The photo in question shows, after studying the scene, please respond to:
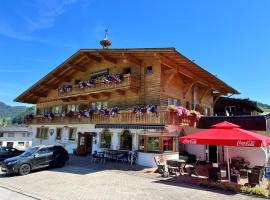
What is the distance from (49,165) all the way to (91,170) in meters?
3.50

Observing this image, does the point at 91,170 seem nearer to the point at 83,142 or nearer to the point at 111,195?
the point at 111,195

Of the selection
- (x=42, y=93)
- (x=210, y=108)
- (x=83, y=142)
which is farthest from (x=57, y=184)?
(x=42, y=93)

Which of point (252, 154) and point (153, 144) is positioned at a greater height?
point (153, 144)

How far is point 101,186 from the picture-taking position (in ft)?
39.8

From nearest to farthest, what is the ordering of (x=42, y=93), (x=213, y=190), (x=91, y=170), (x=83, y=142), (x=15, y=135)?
(x=213, y=190), (x=91, y=170), (x=83, y=142), (x=42, y=93), (x=15, y=135)

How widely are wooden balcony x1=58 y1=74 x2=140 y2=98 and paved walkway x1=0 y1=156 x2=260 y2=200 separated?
709cm

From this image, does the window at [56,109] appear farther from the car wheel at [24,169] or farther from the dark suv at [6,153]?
the car wheel at [24,169]

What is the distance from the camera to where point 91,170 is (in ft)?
53.9

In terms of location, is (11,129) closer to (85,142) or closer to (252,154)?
(85,142)

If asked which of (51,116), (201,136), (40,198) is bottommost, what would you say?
(40,198)

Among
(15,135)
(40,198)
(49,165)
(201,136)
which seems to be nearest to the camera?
(40,198)

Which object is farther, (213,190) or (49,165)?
(49,165)

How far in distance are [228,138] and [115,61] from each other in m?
14.7

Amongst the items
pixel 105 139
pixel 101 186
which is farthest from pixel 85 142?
pixel 101 186
